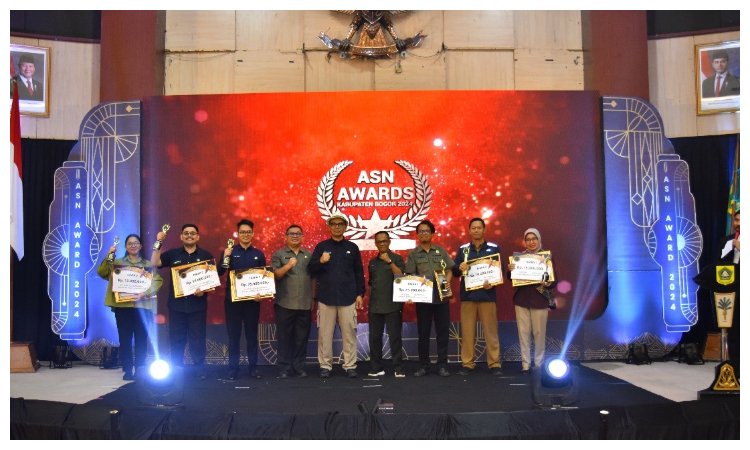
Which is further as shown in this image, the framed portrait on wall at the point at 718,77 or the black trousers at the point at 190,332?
the framed portrait on wall at the point at 718,77

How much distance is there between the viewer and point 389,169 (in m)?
7.44

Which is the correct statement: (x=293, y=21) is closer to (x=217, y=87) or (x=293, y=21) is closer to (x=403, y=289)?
(x=217, y=87)

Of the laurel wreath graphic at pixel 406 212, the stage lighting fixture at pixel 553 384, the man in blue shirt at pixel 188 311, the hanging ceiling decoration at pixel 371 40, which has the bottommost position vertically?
the stage lighting fixture at pixel 553 384

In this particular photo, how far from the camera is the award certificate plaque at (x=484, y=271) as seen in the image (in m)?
6.48

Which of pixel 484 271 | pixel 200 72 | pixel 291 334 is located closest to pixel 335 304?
pixel 291 334

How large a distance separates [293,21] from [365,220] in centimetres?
257

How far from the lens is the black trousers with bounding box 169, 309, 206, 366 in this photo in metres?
6.37

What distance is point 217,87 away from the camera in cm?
836

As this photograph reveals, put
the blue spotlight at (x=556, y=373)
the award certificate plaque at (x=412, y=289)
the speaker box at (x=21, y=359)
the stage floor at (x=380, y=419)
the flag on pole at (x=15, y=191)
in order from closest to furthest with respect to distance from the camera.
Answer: the stage floor at (x=380, y=419) → the blue spotlight at (x=556, y=373) → the award certificate plaque at (x=412, y=289) → the flag on pole at (x=15, y=191) → the speaker box at (x=21, y=359)

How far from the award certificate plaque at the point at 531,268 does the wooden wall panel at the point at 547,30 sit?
9.89 ft

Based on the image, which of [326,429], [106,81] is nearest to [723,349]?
[326,429]

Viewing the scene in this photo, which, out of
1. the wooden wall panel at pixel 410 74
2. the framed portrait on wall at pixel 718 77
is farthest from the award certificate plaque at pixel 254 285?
the framed portrait on wall at pixel 718 77

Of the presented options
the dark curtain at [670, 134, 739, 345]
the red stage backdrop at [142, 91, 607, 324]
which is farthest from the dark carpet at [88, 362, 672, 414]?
the dark curtain at [670, 134, 739, 345]

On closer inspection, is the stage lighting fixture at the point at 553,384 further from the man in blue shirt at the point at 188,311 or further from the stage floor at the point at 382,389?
the man in blue shirt at the point at 188,311
